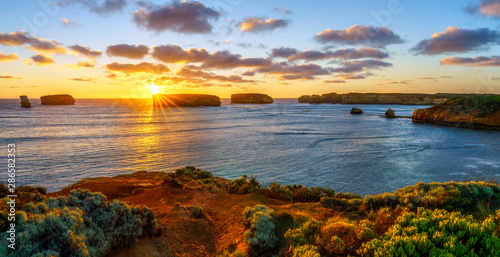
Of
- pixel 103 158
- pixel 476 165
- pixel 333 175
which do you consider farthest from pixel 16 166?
pixel 476 165

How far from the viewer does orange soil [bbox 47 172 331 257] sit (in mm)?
5699

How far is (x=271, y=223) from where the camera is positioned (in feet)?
20.6

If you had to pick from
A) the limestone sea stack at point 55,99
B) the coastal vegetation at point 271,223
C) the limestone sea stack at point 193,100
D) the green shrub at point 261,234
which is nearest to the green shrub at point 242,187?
the coastal vegetation at point 271,223

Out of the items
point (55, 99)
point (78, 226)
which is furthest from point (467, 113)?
point (55, 99)

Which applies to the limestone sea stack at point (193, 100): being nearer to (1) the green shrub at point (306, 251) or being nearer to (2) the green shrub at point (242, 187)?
(2) the green shrub at point (242, 187)

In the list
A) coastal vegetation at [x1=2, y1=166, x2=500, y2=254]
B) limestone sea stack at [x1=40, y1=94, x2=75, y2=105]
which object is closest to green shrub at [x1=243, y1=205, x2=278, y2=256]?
coastal vegetation at [x1=2, y1=166, x2=500, y2=254]

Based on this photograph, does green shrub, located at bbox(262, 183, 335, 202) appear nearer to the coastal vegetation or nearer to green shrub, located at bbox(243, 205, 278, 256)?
the coastal vegetation

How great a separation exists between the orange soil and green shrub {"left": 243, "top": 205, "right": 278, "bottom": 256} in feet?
1.12

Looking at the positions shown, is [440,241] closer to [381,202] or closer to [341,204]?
[381,202]

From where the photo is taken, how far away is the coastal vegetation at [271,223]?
4.04m

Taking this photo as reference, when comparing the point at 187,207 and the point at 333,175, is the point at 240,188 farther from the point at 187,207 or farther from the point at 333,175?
the point at 333,175

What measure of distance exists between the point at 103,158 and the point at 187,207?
14.7 m

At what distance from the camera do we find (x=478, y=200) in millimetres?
7301

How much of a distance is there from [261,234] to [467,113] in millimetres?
51121
